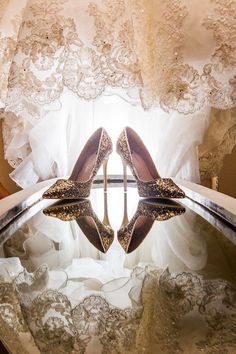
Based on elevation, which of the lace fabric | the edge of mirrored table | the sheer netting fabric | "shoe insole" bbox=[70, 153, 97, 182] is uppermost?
the sheer netting fabric

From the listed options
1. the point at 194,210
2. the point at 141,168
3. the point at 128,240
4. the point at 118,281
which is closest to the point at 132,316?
the point at 118,281

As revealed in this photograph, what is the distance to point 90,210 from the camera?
717 mm

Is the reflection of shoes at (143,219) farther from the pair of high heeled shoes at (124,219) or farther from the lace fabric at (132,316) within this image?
the lace fabric at (132,316)

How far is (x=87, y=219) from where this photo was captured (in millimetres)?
662

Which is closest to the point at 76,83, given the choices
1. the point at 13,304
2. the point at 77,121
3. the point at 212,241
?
the point at 77,121

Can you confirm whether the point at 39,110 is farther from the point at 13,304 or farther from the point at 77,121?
the point at 13,304

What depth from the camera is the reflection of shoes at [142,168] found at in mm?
762

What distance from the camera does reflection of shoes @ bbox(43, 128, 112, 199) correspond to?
2.52ft

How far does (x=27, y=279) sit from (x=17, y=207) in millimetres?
269

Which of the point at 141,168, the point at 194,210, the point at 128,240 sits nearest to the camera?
the point at 128,240

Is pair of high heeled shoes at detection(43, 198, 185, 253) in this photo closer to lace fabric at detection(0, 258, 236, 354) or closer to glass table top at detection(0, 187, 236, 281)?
glass table top at detection(0, 187, 236, 281)

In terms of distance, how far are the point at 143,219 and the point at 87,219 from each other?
80 millimetres

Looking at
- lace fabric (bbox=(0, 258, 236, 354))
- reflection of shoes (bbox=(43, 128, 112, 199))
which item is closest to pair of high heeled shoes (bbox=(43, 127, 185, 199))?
reflection of shoes (bbox=(43, 128, 112, 199))

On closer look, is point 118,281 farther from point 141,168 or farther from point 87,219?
point 141,168
